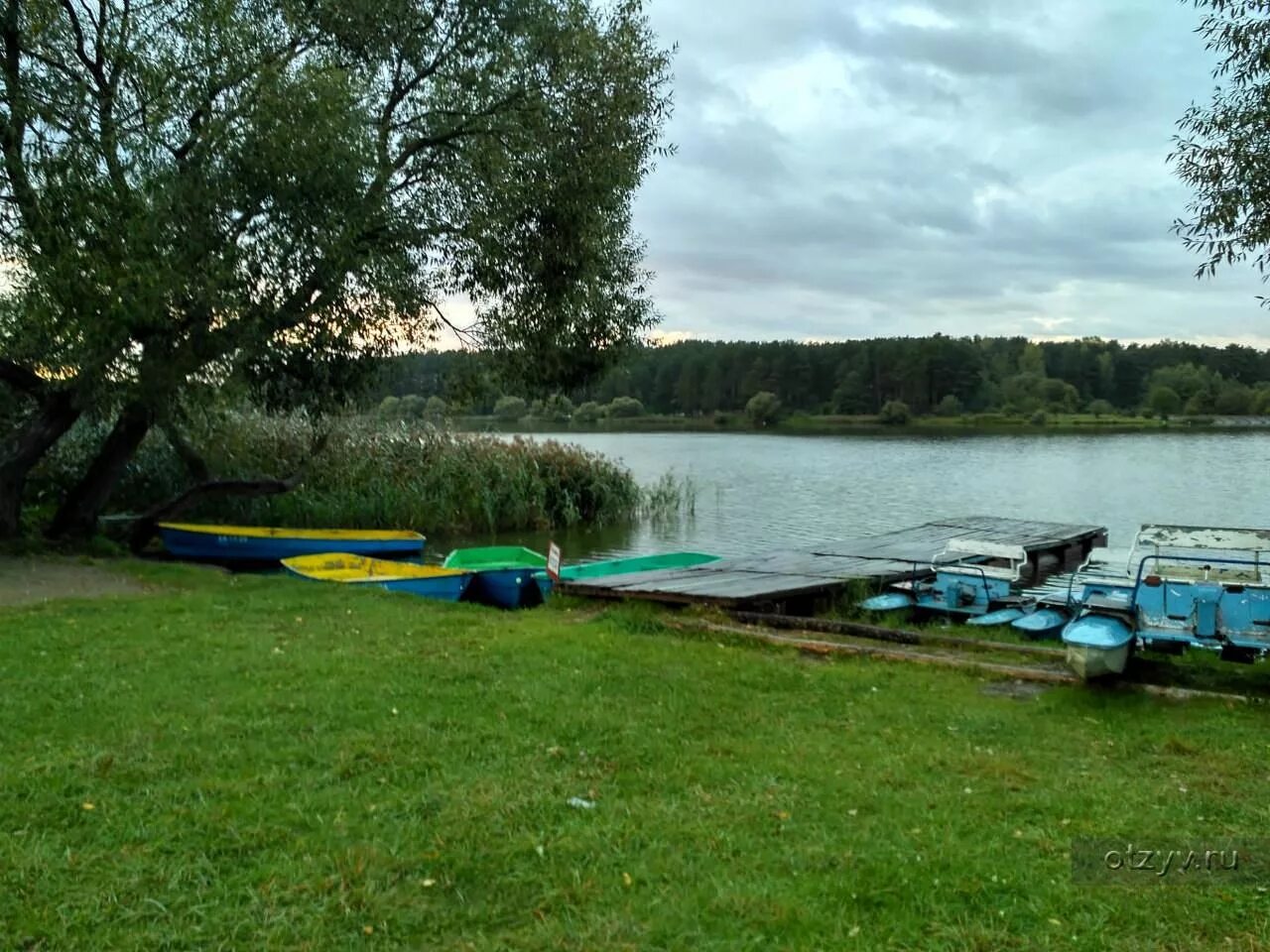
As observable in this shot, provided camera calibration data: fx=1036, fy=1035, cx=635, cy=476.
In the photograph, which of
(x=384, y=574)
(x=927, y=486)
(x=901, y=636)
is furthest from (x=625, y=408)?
(x=901, y=636)

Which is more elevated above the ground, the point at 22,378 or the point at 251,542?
the point at 22,378

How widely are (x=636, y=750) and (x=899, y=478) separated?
1441 inches

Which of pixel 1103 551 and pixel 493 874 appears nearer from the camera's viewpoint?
pixel 493 874

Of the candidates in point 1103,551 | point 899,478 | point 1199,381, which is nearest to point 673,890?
point 1103,551

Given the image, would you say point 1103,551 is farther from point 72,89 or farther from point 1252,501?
point 1252,501

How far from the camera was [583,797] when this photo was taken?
16.1 ft

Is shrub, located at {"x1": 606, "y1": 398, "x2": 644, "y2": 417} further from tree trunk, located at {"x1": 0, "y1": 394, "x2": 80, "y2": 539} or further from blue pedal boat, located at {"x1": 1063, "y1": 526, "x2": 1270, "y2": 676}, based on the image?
blue pedal boat, located at {"x1": 1063, "y1": 526, "x2": 1270, "y2": 676}

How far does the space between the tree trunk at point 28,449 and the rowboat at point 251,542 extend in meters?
3.35

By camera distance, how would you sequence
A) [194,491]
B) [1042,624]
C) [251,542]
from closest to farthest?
[1042,624] < [194,491] < [251,542]

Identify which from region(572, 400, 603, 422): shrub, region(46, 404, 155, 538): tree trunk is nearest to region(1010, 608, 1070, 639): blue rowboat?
region(46, 404, 155, 538): tree trunk

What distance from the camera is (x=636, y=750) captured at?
18.6 feet

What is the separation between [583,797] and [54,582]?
10760 millimetres

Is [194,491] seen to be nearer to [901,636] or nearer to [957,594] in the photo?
[957,594]

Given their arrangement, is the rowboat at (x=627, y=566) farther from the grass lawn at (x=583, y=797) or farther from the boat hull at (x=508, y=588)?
the grass lawn at (x=583, y=797)
